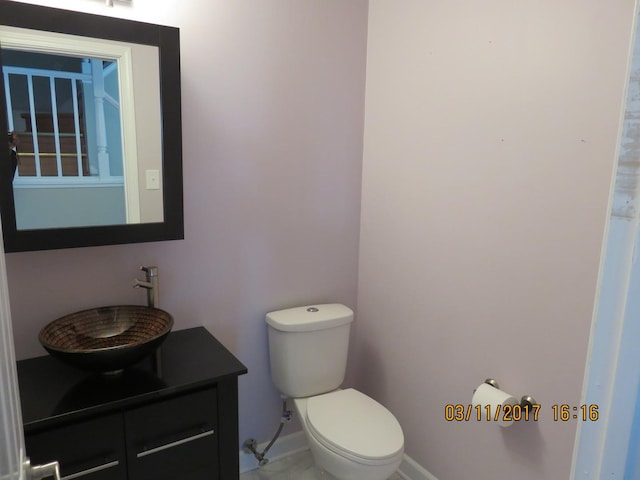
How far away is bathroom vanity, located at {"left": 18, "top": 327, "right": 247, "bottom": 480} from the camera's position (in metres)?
1.27

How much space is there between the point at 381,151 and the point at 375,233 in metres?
0.41

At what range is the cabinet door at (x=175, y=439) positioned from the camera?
54.1 inches

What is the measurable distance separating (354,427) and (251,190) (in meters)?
1.08

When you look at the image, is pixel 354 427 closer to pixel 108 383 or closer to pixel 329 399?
pixel 329 399

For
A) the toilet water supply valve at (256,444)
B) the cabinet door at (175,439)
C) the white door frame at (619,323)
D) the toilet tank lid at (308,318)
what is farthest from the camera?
the toilet water supply valve at (256,444)

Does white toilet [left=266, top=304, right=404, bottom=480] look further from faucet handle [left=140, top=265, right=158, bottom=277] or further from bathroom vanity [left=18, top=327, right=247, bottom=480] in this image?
faucet handle [left=140, top=265, right=158, bottom=277]

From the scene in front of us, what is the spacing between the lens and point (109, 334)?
64.6 inches

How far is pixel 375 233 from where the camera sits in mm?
2246

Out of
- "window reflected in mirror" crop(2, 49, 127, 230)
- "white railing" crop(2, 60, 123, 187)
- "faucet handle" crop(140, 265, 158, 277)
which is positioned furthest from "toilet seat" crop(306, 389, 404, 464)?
"white railing" crop(2, 60, 123, 187)

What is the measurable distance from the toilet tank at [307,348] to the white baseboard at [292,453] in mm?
388

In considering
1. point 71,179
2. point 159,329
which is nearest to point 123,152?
point 71,179

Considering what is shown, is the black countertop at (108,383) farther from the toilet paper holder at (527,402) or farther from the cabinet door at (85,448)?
the toilet paper holder at (527,402)

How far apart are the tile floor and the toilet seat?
0.40 metres

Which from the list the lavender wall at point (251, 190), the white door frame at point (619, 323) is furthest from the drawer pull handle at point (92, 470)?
the white door frame at point (619, 323)
